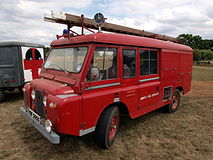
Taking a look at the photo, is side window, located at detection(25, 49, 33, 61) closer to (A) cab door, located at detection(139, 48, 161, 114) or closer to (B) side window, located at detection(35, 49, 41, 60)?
(B) side window, located at detection(35, 49, 41, 60)

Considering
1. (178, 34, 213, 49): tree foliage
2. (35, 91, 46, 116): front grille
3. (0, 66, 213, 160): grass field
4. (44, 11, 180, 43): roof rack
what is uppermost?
(178, 34, 213, 49): tree foliage

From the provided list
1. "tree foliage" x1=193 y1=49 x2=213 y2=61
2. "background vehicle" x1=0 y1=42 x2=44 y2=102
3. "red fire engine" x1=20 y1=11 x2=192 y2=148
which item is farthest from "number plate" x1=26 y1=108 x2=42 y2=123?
"tree foliage" x1=193 y1=49 x2=213 y2=61

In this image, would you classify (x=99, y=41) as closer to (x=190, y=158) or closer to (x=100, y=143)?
(x=100, y=143)

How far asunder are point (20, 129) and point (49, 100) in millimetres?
2424

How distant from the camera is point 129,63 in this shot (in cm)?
390

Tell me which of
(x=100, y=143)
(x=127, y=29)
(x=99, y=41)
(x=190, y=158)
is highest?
(x=127, y=29)

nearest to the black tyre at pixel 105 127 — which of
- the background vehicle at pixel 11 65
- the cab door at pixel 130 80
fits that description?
the cab door at pixel 130 80

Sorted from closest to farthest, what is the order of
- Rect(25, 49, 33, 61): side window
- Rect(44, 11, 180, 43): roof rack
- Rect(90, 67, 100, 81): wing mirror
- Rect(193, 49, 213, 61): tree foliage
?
Rect(90, 67, 100, 81): wing mirror → Rect(44, 11, 180, 43): roof rack → Rect(25, 49, 33, 61): side window → Rect(193, 49, 213, 61): tree foliage

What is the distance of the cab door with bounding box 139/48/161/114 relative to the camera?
428 centimetres

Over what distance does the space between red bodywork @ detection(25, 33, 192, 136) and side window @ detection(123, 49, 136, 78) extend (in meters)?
0.12

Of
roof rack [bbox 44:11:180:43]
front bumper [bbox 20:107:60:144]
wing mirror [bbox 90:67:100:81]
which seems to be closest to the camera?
front bumper [bbox 20:107:60:144]

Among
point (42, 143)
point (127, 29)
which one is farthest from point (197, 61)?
point (42, 143)

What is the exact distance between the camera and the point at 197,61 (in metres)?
46.9

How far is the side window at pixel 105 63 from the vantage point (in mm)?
3211
